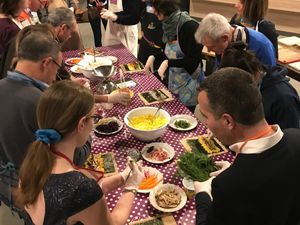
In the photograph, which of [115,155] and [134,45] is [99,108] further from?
[134,45]

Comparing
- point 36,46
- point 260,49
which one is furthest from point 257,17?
point 36,46

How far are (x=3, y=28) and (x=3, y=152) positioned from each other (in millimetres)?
1596

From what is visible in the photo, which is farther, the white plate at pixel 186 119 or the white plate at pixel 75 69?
the white plate at pixel 75 69

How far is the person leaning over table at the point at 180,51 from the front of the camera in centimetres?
319

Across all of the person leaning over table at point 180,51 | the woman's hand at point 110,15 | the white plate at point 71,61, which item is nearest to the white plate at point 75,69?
the white plate at point 71,61

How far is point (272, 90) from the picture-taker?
2.34m

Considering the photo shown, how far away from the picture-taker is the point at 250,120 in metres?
1.48

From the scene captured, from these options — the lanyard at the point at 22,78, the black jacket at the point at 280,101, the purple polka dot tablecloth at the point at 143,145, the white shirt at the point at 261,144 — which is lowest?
the purple polka dot tablecloth at the point at 143,145

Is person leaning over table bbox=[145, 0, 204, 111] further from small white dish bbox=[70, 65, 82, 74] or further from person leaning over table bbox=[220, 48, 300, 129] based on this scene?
person leaning over table bbox=[220, 48, 300, 129]

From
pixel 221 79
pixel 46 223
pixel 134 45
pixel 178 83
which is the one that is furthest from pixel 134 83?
pixel 46 223

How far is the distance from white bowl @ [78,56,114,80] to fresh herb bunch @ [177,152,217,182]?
1.48 metres

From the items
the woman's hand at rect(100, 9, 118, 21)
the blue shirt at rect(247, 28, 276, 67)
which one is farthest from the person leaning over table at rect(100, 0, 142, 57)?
the blue shirt at rect(247, 28, 276, 67)

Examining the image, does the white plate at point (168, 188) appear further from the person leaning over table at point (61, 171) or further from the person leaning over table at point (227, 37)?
the person leaning over table at point (227, 37)

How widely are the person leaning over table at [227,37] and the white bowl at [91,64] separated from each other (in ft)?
3.33
